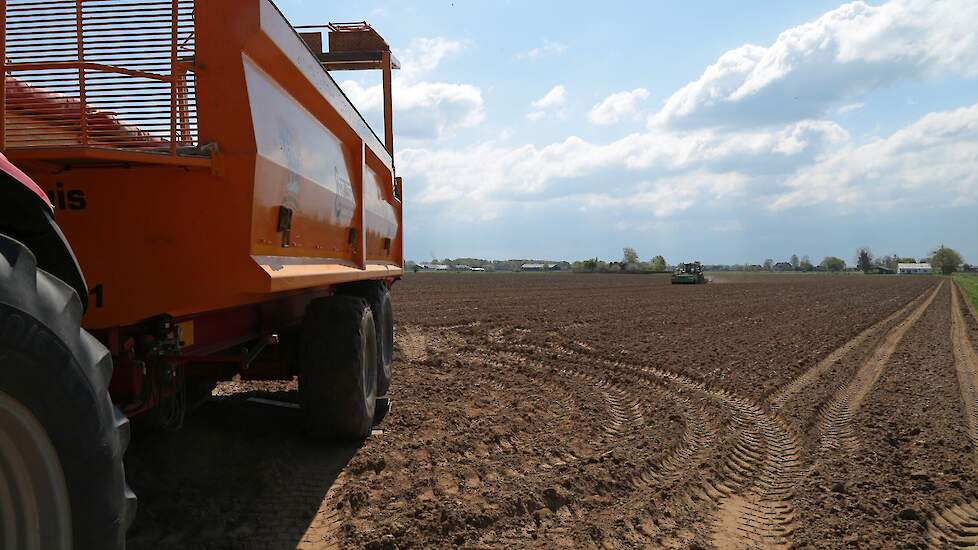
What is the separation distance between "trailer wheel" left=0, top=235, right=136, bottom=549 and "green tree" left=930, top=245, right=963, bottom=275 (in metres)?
163

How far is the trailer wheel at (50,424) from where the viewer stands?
67.5 inches

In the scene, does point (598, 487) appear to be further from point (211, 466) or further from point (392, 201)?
point (392, 201)

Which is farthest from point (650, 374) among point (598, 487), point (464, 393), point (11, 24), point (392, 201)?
point (11, 24)

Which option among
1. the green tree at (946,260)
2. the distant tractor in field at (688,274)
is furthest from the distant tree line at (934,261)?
the distant tractor in field at (688,274)

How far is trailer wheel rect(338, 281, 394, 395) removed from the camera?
6.15 meters

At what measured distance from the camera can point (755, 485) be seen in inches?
184

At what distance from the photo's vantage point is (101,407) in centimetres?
192

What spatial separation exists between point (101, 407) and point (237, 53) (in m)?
1.70

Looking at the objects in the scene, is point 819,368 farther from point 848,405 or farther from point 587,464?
point 587,464

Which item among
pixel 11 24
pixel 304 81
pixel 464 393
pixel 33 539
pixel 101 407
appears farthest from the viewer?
pixel 464 393

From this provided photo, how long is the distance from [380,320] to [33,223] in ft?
14.7

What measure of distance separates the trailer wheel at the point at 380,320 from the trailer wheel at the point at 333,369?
104 cm

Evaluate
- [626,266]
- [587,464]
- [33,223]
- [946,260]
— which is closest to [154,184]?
[33,223]

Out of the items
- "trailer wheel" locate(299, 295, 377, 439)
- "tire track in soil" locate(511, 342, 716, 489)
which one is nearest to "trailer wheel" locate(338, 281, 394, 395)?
"trailer wheel" locate(299, 295, 377, 439)
